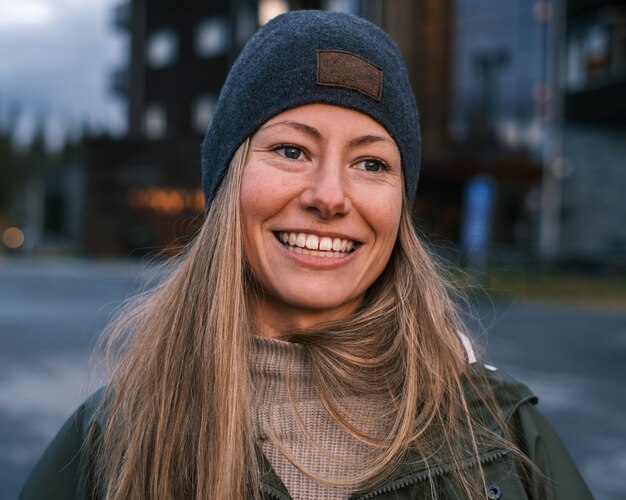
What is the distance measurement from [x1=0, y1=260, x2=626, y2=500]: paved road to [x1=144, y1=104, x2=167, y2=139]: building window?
21245mm

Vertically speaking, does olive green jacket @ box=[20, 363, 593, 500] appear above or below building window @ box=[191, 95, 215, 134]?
below

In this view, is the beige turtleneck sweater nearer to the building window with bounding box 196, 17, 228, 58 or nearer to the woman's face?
the woman's face

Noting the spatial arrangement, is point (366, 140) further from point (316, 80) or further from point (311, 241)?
point (311, 241)

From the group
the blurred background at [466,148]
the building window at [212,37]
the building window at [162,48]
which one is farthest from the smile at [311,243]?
the building window at [162,48]

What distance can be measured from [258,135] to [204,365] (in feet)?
2.08

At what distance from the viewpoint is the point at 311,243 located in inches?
78.2

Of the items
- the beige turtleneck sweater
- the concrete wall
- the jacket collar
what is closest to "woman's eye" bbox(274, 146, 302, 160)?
the beige turtleneck sweater

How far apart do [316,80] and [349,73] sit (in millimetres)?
96

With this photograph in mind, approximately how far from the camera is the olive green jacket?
5.98 feet

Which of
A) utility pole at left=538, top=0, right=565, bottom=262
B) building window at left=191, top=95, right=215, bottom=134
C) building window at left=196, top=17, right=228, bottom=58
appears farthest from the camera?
building window at left=191, top=95, right=215, bottom=134

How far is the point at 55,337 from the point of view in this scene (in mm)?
10898

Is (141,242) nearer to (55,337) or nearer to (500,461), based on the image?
(55,337)

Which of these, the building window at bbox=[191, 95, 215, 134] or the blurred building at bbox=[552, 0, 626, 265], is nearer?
the blurred building at bbox=[552, 0, 626, 265]

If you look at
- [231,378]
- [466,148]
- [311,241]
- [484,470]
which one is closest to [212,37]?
[466,148]
